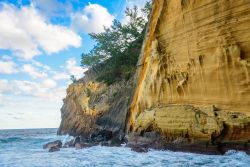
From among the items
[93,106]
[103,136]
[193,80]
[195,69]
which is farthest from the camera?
[93,106]

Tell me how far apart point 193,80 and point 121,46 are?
1224 cm

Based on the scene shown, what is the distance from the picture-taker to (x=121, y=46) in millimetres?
24547

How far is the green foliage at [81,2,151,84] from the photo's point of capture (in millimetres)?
22984

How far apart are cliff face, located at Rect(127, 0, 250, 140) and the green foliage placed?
20.6 feet

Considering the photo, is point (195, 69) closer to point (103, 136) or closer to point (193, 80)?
point (193, 80)

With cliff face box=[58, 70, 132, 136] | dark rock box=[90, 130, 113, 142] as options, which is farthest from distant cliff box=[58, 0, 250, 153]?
cliff face box=[58, 70, 132, 136]

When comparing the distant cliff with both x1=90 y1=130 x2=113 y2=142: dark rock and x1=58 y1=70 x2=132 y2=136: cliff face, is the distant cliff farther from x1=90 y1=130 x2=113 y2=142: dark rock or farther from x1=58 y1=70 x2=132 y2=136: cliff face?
x1=58 y1=70 x2=132 y2=136: cliff face

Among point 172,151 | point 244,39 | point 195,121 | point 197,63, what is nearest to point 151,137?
point 172,151

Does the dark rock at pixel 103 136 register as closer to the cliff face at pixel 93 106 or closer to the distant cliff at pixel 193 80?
the cliff face at pixel 93 106

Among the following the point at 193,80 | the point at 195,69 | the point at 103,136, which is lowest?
the point at 103,136

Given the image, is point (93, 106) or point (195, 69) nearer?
point (195, 69)

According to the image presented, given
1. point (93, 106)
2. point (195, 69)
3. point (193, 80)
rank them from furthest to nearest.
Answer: point (93, 106) → point (193, 80) → point (195, 69)

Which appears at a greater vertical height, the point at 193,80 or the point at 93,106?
the point at 93,106

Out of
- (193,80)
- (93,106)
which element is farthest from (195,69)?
(93,106)
